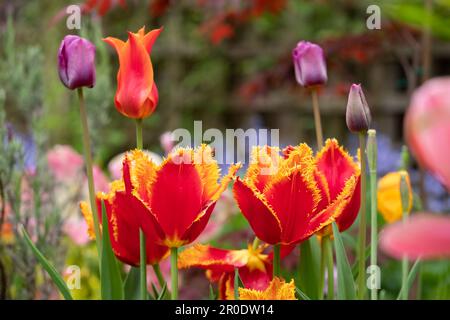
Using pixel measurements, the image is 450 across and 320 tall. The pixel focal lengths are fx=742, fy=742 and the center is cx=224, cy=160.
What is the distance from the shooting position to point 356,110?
45 centimetres

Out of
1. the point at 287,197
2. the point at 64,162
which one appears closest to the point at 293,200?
the point at 287,197

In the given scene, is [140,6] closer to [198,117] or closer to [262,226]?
[198,117]

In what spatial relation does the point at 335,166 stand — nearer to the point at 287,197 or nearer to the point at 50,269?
the point at 287,197

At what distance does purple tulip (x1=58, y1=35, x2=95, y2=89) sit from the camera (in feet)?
1.57

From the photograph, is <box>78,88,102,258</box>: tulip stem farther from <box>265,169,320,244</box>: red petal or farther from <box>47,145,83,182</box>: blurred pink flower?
<box>47,145,83,182</box>: blurred pink flower

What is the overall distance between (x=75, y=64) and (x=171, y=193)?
106 millimetres

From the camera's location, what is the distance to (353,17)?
14.8 feet

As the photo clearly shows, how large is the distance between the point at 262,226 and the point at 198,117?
4356mm

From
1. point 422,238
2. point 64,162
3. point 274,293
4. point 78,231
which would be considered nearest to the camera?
point 422,238

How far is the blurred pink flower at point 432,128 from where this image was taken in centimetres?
19

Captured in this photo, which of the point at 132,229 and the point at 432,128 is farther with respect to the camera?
the point at 132,229

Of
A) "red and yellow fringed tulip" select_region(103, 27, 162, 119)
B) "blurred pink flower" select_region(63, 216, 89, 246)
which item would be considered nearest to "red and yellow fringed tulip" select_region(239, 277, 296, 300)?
"red and yellow fringed tulip" select_region(103, 27, 162, 119)

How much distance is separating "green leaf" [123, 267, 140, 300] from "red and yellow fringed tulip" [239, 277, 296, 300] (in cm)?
16
